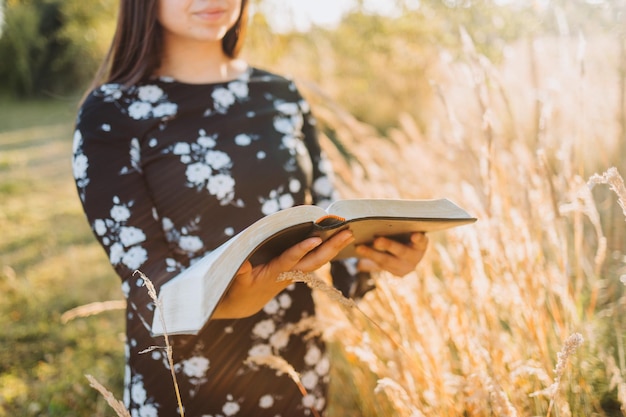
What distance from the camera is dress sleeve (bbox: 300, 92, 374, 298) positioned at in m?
1.50

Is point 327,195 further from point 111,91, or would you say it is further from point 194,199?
point 111,91

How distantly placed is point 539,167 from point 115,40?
1.11m

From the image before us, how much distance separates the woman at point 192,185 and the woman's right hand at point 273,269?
0.36ft

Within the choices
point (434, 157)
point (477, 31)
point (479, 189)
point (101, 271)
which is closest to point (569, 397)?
point (479, 189)

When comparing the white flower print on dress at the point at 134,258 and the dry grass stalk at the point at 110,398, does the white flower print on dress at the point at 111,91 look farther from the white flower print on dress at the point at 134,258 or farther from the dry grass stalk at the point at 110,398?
the dry grass stalk at the point at 110,398

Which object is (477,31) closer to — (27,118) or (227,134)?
(227,134)

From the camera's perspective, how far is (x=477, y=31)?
275cm

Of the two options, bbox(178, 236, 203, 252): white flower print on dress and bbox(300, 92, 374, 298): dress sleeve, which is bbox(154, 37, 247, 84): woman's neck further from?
bbox(178, 236, 203, 252): white flower print on dress

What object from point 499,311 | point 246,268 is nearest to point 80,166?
point 246,268

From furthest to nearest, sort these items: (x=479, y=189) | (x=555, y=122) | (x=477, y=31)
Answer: (x=555, y=122) < (x=477, y=31) < (x=479, y=189)

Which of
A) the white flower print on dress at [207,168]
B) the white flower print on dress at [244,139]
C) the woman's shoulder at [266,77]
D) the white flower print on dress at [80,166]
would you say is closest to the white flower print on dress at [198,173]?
the white flower print on dress at [207,168]

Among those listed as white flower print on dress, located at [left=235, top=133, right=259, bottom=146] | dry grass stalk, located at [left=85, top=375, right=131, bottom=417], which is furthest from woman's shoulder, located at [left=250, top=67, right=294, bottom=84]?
dry grass stalk, located at [left=85, top=375, right=131, bottom=417]

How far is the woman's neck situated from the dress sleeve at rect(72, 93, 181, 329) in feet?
0.80

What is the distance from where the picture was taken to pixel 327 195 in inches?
61.5
